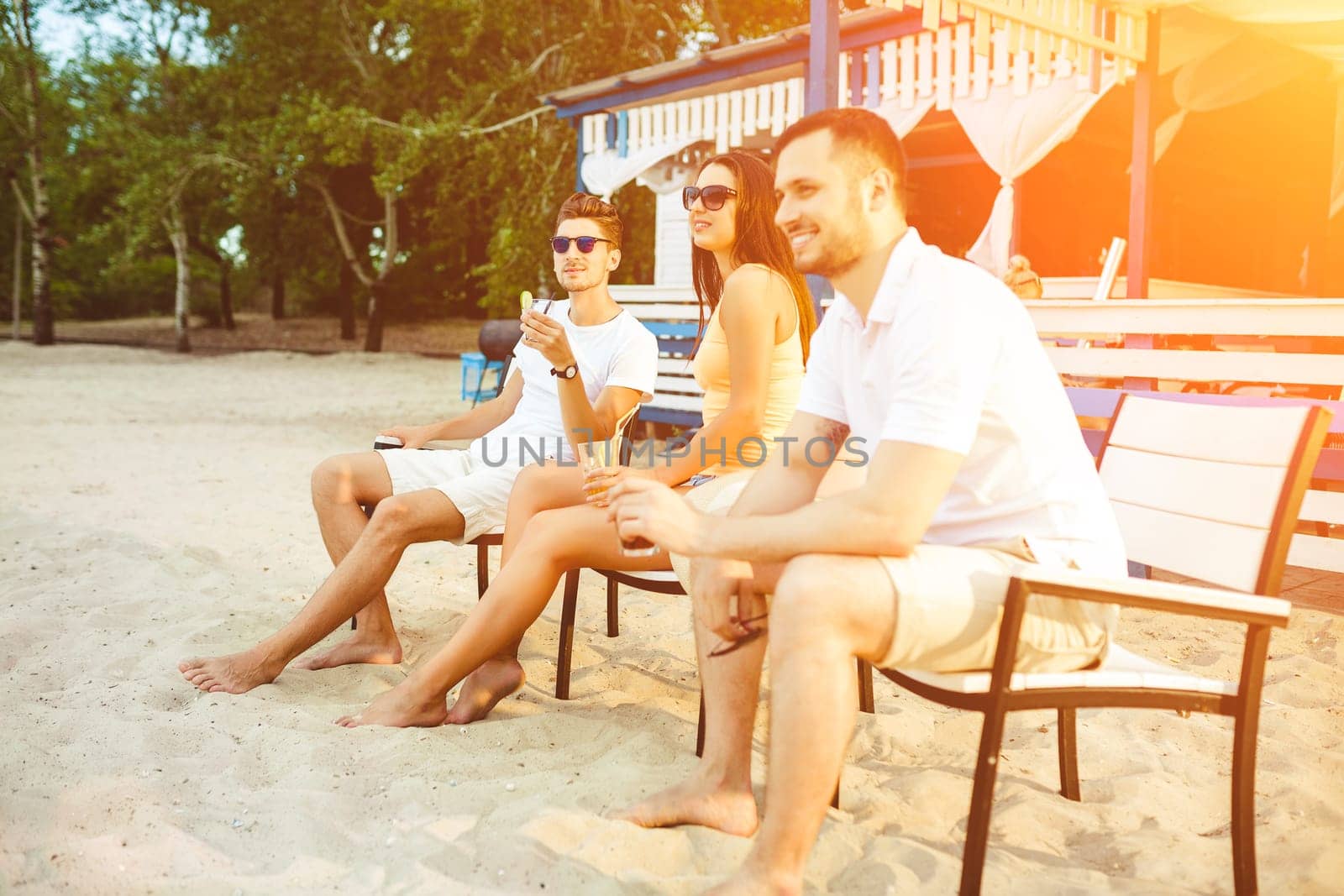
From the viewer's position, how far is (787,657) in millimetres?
1698

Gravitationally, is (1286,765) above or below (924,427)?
below

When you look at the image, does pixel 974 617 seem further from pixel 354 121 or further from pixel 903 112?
pixel 354 121

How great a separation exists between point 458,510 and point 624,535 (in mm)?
1255

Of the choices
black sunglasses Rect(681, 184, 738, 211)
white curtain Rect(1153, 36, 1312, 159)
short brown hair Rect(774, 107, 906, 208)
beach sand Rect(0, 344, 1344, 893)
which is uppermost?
white curtain Rect(1153, 36, 1312, 159)

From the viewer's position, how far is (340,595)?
2.92 metres

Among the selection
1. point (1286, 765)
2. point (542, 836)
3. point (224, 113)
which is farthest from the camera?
point (224, 113)

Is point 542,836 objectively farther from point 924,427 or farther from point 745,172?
point 745,172

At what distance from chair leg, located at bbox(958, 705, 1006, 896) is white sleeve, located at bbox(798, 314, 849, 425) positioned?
0.69 meters

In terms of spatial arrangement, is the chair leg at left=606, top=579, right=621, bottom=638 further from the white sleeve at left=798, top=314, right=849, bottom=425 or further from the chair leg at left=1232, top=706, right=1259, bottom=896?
the chair leg at left=1232, top=706, right=1259, bottom=896

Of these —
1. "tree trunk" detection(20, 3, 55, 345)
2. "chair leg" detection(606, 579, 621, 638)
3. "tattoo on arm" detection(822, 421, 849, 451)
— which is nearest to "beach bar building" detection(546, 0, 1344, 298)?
"chair leg" detection(606, 579, 621, 638)

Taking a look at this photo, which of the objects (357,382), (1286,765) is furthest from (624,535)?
(357,382)

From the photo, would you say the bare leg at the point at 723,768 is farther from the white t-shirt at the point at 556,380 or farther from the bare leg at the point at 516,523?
the white t-shirt at the point at 556,380

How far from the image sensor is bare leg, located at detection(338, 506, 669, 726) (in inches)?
101

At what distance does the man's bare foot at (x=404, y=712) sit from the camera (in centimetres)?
263
